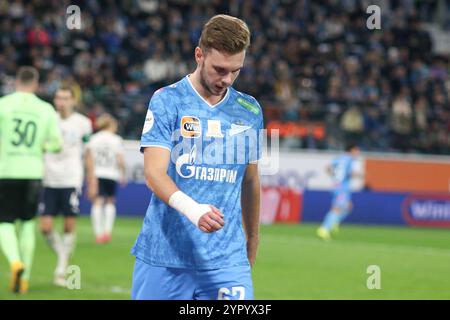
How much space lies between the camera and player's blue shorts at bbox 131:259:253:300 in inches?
191

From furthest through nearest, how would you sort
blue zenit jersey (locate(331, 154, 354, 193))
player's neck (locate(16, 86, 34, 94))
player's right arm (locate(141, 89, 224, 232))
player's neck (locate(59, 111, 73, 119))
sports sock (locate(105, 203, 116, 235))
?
blue zenit jersey (locate(331, 154, 354, 193))
sports sock (locate(105, 203, 116, 235))
player's neck (locate(59, 111, 73, 119))
player's neck (locate(16, 86, 34, 94))
player's right arm (locate(141, 89, 224, 232))

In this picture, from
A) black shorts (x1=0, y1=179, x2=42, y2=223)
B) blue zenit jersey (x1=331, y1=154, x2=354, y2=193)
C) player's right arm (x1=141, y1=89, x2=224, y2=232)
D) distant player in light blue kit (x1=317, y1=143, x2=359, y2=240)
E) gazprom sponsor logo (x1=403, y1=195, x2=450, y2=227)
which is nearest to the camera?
player's right arm (x1=141, y1=89, x2=224, y2=232)

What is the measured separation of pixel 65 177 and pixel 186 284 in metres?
7.76

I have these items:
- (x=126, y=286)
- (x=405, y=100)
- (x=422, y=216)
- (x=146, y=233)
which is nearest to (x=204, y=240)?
(x=146, y=233)

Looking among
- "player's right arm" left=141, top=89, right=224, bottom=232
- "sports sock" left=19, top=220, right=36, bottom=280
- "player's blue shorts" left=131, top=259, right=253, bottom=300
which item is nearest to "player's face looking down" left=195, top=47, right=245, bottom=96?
"player's right arm" left=141, top=89, right=224, bottom=232

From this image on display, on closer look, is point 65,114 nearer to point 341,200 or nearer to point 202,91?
point 202,91

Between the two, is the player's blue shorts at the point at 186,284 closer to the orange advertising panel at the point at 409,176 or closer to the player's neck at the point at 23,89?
the player's neck at the point at 23,89

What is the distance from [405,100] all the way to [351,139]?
12.5 ft

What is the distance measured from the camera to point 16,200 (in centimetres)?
1034

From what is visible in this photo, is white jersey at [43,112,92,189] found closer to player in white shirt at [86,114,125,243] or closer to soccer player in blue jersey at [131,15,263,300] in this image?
player in white shirt at [86,114,125,243]

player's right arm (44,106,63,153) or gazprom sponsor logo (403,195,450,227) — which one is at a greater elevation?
player's right arm (44,106,63,153)

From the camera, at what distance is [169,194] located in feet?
15.0

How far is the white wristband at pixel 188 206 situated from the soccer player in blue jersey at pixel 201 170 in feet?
0.36

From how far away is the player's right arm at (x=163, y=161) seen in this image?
14.5 ft
